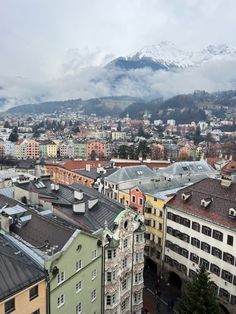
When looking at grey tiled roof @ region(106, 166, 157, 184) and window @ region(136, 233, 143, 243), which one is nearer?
window @ region(136, 233, 143, 243)

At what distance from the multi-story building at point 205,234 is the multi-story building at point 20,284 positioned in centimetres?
2614

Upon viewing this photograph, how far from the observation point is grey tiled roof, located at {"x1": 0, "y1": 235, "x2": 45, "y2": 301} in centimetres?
2683

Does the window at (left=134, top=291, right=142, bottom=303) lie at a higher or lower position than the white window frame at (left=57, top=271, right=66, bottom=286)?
lower

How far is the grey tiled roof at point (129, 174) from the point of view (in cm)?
6897

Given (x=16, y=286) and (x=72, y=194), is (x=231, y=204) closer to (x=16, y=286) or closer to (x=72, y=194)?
(x=72, y=194)

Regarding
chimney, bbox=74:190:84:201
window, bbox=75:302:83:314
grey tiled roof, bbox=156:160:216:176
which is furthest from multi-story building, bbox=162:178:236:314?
grey tiled roof, bbox=156:160:216:176

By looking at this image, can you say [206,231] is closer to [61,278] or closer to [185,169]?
[61,278]

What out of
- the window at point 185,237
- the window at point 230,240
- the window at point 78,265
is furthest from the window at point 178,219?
the window at point 78,265

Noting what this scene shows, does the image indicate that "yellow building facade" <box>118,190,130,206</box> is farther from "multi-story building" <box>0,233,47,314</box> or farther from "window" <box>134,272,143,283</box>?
"multi-story building" <box>0,233,47,314</box>

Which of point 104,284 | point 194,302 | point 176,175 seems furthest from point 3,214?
point 176,175

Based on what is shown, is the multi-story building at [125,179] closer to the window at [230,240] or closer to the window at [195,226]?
the window at [195,226]

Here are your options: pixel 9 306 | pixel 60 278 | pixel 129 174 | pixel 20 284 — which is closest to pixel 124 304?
pixel 60 278

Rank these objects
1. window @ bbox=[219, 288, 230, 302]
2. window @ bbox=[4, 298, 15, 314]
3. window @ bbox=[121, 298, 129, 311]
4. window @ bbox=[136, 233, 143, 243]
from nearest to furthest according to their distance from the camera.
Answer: window @ bbox=[4, 298, 15, 314], window @ bbox=[121, 298, 129, 311], window @ bbox=[136, 233, 143, 243], window @ bbox=[219, 288, 230, 302]

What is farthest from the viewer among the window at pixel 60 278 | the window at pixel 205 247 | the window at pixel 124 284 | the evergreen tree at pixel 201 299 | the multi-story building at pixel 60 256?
the window at pixel 205 247
